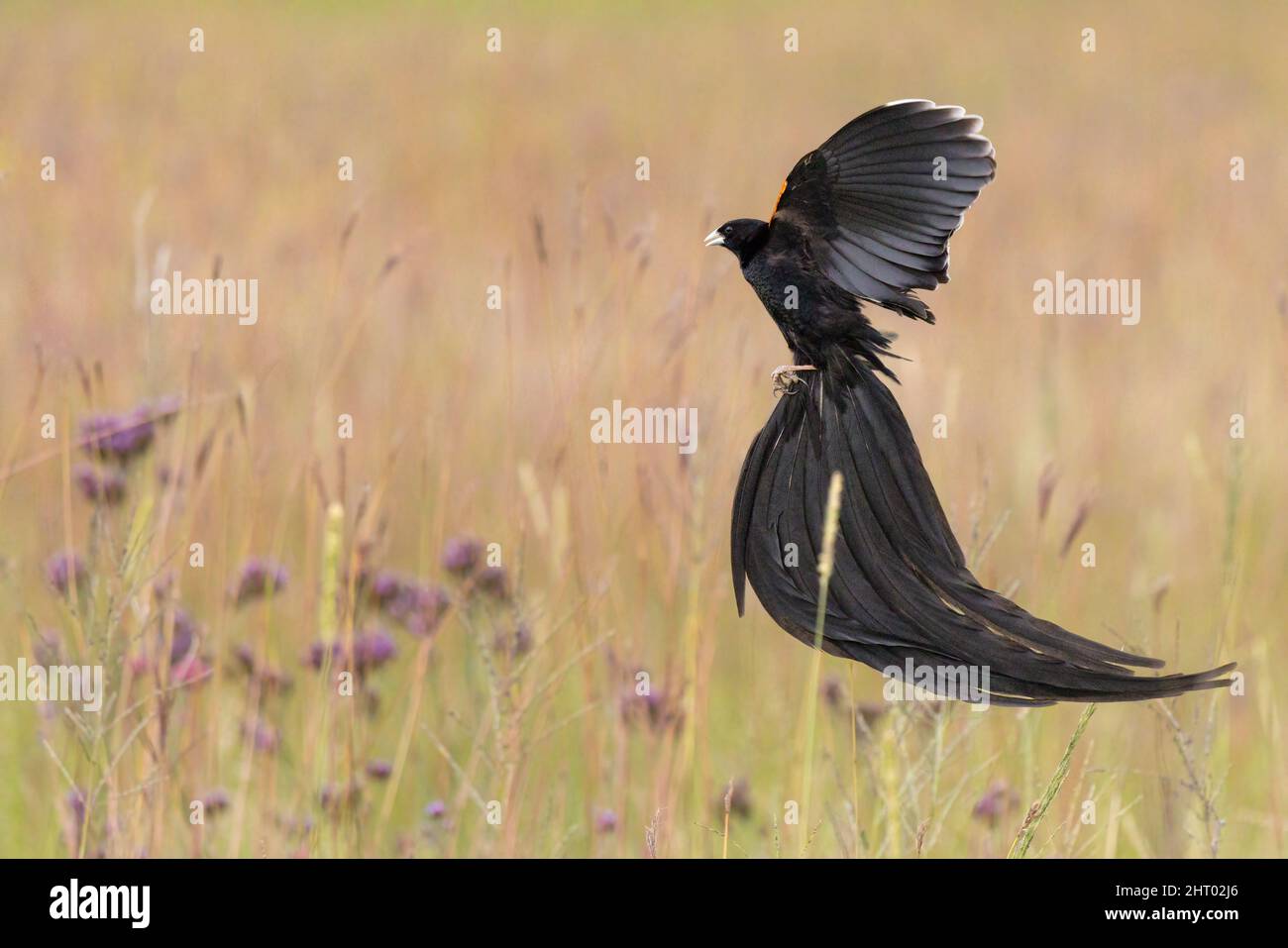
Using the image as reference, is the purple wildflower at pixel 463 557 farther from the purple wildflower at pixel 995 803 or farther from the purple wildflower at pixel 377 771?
the purple wildflower at pixel 995 803

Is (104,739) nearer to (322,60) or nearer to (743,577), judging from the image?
(743,577)

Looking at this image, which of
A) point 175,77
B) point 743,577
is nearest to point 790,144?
point 175,77

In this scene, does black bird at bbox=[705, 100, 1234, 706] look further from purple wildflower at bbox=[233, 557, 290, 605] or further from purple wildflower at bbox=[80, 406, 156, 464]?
purple wildflower at bbox=[233, 557, 290, 605]

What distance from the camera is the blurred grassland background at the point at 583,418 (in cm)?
191

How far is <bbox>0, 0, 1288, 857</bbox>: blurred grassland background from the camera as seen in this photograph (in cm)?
191

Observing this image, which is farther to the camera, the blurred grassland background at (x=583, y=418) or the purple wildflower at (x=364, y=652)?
the purple wildflower at (x=364, y=652)

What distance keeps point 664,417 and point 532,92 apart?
6.97 metres

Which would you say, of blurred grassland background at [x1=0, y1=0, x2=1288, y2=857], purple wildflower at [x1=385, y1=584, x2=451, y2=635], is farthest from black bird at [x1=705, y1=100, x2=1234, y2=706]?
purple wildflower at [x1=385, y1=584, x2=451, y2=635]

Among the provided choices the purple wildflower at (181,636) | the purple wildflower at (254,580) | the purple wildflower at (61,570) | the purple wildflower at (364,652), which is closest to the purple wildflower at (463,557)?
the purple wildflower at (364,652)

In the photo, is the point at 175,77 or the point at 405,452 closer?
the point at 405,452

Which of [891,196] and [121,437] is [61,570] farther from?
[891,196]

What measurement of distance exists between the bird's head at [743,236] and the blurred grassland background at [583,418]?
18.6 inches

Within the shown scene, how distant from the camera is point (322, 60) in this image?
952cm

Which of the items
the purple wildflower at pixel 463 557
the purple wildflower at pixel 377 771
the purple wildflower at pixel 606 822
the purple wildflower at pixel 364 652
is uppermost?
the purple wildflower at pixel 463 557
